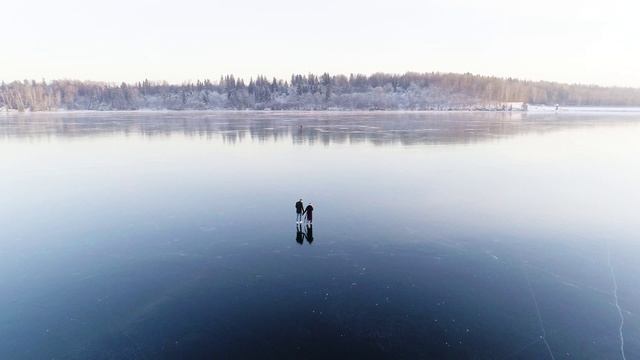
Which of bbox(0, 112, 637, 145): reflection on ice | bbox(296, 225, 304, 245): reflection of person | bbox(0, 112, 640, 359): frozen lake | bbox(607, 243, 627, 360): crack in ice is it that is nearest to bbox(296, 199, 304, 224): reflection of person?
Answer: bbox(296, 225, 304, 245): reflection of person

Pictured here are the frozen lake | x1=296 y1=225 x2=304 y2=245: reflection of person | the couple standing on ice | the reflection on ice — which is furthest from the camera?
Answer: the reflection on ice

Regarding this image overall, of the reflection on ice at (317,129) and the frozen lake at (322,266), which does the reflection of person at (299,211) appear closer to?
the frozen lake at (322,266)

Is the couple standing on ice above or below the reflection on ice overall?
below

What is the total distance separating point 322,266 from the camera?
12.6m

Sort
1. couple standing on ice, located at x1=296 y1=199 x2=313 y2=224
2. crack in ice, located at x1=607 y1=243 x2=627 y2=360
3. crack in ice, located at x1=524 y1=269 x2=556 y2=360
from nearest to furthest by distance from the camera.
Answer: crack in ice, located at x1=524 y1=269 x2=556 y2=360 → crack in ice, located at x1=607 y1=243 x2=627 y2=360 → couple standing on ice, located at x1=296 y1=199 x2=313 y2=224

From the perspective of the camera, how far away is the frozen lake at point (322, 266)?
29.8 feet

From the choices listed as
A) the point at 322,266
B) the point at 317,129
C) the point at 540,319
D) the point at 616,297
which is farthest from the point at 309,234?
the point at 317,129

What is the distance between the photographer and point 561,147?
4009 centimetres

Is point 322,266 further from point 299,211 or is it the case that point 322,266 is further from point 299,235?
point 299,211

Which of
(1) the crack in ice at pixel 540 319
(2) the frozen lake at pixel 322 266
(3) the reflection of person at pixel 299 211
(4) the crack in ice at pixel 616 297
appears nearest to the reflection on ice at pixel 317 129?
(2) the frozen lake at pixel 322 266

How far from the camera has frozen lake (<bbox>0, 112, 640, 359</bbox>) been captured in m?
9.09

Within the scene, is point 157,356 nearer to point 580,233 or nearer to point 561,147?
point 580,233

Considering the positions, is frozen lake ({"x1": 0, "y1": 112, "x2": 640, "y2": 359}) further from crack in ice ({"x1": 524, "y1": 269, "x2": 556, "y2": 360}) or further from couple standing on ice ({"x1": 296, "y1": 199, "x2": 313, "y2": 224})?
couple standing on ice ({"x1": 296, "y1": 199, "x2": 313, "y2": 224})

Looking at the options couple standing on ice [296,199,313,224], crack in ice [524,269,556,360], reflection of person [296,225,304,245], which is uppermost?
couple standing on ice [296,199,313,224]
